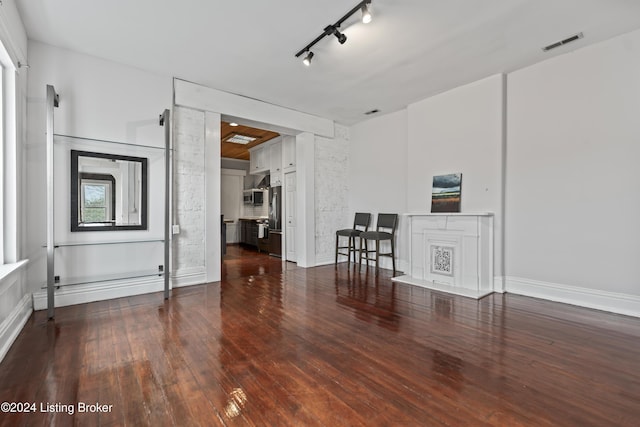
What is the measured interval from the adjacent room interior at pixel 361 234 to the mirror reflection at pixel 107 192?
0.7 inches

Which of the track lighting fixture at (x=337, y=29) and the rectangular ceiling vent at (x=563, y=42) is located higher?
the rectangular ceiling vent at (x=563, y=42)

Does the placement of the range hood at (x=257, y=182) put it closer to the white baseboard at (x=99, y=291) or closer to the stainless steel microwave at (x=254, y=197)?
the stainless steel microwave at (x=254, y=197)

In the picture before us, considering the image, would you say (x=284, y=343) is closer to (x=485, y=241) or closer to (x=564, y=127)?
(x=485, y=241)

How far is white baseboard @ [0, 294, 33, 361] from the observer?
7.32ft

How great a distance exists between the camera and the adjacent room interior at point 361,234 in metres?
1.80

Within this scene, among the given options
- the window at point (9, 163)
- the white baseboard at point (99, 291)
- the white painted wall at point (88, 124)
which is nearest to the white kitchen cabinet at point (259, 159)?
the white painted wall at point (88, 124)

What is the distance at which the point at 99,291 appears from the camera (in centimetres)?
356

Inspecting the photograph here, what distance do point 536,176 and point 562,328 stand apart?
77.4 inches

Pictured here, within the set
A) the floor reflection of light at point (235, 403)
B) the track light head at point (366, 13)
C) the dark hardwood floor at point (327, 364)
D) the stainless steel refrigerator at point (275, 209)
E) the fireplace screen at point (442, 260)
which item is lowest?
the dark hardwood floor at point (327, 364)

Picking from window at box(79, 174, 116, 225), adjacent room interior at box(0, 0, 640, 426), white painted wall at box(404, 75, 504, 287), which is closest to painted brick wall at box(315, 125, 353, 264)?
adjacent room interior at box(0, 0, 640, 426)

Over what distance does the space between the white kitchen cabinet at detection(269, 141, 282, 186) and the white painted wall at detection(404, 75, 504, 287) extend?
10.9 feet

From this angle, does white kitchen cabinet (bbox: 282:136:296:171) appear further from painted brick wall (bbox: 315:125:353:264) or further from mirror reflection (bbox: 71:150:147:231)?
mirror reflection (bbox: 71:150:147:231)

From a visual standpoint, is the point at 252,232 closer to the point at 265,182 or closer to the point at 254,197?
the point at 254,197

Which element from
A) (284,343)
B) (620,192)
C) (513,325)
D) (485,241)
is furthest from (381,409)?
(620,192)
